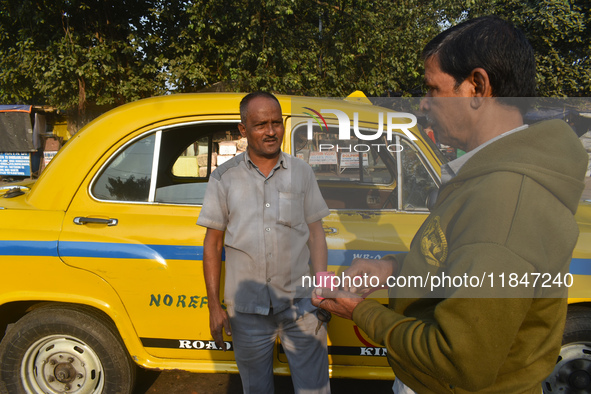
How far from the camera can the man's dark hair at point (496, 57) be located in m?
0.94

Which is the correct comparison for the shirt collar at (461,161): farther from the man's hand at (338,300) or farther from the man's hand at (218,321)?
the man's hand at (218,321)

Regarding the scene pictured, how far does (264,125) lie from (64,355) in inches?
73.1

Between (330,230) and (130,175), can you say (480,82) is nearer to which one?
A: (330,230)

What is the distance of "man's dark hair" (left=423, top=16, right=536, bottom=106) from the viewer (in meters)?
0.94

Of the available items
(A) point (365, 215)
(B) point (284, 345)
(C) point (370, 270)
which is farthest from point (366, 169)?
(C) point (370, 270)

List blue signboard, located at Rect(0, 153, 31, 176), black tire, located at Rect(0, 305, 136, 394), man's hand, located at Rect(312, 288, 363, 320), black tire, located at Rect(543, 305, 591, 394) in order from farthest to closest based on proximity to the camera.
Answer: blue signboard, located at Rect(0, 153, 31, 176)
black tire, located at Rect(0, 305, 136, 394)
black tire, located at Rect(543, 305, 591, 394)
man's hand, located at Rect(312, 288, 363, 320)

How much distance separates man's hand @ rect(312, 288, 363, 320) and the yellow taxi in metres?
1.04

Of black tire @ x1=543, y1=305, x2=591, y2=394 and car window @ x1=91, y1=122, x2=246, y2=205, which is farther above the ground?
car window @ x1=91, y1=122, x2=246, y2=205

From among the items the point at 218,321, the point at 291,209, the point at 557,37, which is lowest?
the point at 218,321

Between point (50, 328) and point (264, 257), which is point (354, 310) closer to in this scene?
point (264, 257)

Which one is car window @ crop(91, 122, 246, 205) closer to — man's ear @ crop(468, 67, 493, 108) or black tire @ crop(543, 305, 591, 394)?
man's ear @ crop(468, 67, 493, 108)

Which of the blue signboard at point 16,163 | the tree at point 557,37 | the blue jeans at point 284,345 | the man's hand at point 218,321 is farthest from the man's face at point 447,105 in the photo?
the blue signboard at point 16,163

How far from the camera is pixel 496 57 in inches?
37.0

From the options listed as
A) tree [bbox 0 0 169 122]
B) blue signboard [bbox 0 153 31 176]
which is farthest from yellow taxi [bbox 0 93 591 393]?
blue signboard [bbox 0 153 31 176]
